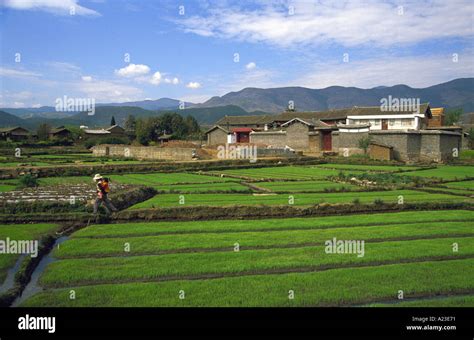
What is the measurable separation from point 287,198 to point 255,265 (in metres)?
12.0

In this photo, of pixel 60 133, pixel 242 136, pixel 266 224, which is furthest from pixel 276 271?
pixel 60 133

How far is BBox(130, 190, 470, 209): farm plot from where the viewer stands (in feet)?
72.2

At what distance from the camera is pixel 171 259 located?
503 inches

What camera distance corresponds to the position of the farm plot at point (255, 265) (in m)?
9.90

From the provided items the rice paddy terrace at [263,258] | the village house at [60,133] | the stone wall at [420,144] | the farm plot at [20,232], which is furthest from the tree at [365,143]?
the village house at [60,133]

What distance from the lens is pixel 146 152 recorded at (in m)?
53.5

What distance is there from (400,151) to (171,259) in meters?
39.8

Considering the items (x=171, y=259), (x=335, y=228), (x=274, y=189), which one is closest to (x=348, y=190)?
(x=274, y=189)

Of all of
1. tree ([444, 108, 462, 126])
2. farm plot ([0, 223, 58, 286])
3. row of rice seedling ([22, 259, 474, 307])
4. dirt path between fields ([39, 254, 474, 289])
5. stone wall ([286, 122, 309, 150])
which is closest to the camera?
row of rice seedling ([22, 259, 474, 307])

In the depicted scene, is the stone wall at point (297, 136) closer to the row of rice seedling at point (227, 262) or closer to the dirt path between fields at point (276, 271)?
the row of rice seedling at point (227, 262)

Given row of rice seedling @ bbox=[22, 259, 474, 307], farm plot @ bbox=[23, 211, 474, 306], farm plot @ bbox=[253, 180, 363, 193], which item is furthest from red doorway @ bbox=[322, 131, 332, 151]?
row of rice seedling @ bbox=[22, 259, 474, 307]

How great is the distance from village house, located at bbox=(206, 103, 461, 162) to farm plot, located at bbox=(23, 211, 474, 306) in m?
31.6

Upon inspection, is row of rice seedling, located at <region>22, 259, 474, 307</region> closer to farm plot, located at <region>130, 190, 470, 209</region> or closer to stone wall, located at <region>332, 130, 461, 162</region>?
farm plot, located at <region>130, 190, 470, 209</region>
